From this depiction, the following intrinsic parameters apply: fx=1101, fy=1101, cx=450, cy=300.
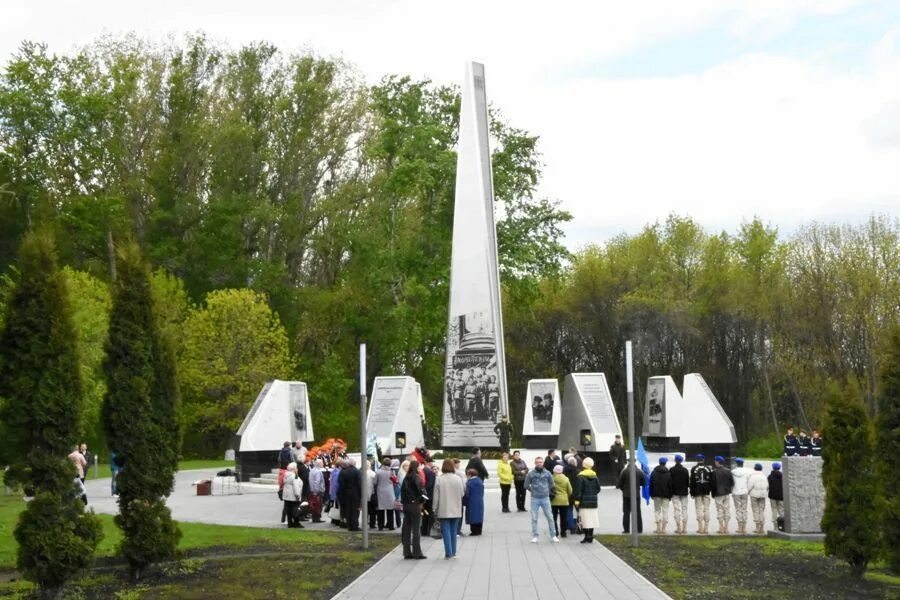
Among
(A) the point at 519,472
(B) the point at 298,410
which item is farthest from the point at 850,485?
(B) the point at 298,410

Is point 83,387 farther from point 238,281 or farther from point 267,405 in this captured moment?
point 238,281

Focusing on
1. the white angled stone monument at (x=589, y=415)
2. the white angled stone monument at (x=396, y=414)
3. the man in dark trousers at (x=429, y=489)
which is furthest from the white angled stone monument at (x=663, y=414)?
the man in dark trousers at (x=429, y=489)

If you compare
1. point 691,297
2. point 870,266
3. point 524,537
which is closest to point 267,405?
point 524,537

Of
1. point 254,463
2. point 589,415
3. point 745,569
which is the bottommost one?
point 745,569

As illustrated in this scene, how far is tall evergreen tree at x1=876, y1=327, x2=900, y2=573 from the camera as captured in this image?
1235cm

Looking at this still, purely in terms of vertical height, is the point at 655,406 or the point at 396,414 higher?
the point at 655,406

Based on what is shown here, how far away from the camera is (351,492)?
19.6m

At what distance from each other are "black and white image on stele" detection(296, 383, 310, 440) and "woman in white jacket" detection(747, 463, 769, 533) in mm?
17489

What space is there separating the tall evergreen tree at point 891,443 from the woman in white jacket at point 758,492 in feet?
19.4

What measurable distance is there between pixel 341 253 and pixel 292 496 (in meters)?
33.5

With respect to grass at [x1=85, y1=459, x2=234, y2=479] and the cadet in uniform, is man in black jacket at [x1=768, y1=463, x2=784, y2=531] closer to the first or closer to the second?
the cadet in uniform

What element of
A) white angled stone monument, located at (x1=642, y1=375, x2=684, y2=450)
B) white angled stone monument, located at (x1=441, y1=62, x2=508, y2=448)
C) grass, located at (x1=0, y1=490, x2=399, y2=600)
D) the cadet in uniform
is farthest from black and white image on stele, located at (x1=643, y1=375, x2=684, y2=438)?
grass, located at (x1=0, y1=490, x2=399, y2=600)

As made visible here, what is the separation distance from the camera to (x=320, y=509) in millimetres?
21438

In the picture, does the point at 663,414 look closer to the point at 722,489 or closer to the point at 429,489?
the point at 722,489
